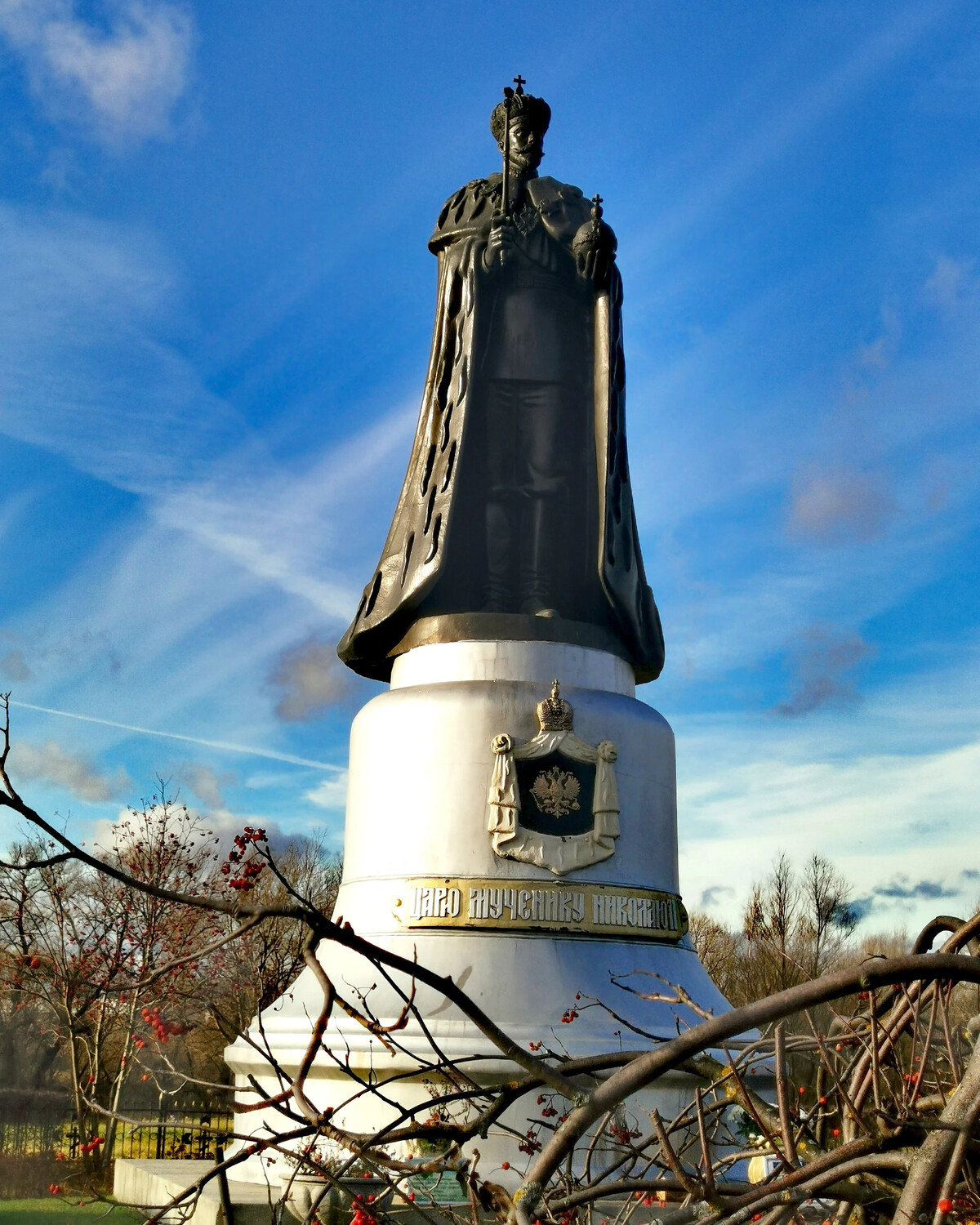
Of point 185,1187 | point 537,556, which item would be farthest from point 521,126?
point 185,1187

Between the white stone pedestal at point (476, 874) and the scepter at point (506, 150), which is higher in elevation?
the scepter at point (506, 150)

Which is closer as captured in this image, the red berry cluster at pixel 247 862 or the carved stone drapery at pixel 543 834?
the red berry cluster at pixel 247 862

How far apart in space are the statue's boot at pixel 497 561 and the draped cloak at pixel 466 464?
0.78 ft

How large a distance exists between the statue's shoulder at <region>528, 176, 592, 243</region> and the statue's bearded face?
226mm

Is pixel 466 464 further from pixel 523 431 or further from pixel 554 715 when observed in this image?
pixel 554 715

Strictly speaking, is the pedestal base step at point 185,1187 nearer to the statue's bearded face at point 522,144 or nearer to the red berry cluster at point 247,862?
the red berry cluster at point 247,862

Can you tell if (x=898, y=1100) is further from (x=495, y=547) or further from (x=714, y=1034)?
(x=495, y=547)

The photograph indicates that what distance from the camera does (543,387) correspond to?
39.2 feet

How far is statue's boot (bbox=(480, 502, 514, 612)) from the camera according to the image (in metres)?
11.4

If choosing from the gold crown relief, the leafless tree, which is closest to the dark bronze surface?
the gold crown relief

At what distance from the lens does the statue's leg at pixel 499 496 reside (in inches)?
451

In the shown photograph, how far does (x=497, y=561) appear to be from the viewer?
11539 mm

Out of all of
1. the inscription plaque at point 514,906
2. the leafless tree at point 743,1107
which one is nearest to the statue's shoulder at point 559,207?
the inscription plaque at point 514,906

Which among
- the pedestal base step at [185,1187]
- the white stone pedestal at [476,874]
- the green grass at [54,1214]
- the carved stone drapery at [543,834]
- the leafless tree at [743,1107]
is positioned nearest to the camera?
the leafless tree at [743,1107]
